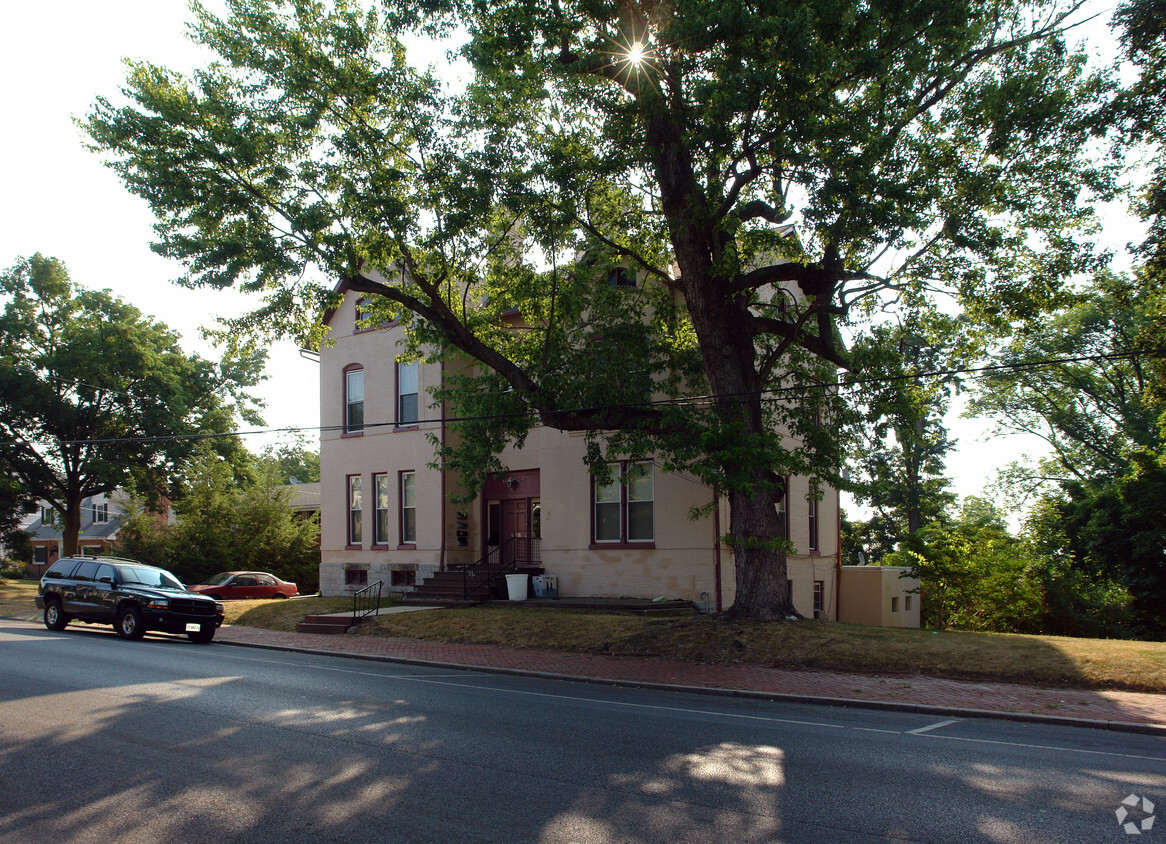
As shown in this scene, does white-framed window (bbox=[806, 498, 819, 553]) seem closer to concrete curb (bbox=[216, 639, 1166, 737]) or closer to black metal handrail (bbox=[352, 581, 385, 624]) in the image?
black metal handrail (bbox=[352, 581, 385, 624])

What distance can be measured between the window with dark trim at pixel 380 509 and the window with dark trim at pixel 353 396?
74.1 inches

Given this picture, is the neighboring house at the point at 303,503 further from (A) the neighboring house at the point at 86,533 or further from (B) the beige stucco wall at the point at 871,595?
(B) the beige stucco wall at the point at 871,595

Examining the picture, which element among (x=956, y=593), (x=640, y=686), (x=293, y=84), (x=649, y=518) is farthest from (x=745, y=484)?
(x=956, y=593)

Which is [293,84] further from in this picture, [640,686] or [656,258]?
[640,686]

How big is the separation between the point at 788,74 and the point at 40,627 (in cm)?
2214

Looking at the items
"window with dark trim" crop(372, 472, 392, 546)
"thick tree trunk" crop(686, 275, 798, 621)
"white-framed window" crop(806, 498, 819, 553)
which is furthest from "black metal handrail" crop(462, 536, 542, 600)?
"thick tree trunk" crop(686, 275, 798, 621)

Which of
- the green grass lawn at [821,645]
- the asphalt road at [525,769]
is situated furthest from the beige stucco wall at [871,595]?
the asphalt road at [525,769]

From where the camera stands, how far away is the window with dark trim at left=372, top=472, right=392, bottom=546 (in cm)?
2725

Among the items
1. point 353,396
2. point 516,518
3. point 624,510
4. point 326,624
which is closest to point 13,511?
point 353,396

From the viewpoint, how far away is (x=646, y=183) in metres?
17.4

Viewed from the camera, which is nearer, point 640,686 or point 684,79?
point 640,686

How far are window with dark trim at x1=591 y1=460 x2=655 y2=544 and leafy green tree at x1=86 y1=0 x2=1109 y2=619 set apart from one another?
11.3ft

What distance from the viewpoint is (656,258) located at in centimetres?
1945
